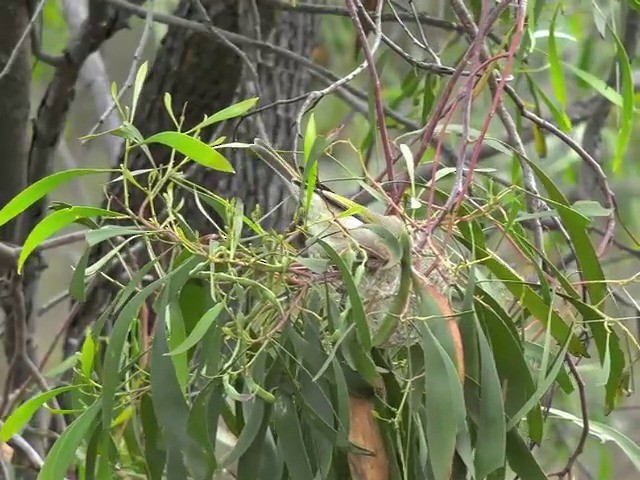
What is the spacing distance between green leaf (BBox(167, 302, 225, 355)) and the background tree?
0.16 ft

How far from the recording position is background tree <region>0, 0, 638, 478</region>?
0.57m

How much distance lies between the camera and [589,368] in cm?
93

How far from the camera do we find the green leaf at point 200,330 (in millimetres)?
496

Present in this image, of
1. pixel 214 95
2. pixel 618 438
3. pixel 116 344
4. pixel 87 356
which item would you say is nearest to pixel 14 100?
pixel 214 95

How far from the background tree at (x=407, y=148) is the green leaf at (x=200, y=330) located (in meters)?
0.05

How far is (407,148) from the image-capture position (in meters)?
0.58

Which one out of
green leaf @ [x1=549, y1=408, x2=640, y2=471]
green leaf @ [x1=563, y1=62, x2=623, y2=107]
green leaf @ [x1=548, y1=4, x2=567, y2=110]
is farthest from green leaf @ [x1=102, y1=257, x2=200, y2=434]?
green leaf @ [x1=563, y1=62, x2=623, y2=107]

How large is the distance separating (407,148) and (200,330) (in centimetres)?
17

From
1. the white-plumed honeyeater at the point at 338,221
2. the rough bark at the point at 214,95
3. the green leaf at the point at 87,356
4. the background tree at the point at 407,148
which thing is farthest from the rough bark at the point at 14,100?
the white-plumed honeyeater at the point at 338,221

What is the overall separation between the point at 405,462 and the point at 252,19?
2.27 ft

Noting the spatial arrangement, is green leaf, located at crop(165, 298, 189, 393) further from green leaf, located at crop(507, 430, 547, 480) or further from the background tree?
green leaf, located at crop(507, 430, 547, 480)

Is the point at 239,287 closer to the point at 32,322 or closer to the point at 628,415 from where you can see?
the point at 32,322

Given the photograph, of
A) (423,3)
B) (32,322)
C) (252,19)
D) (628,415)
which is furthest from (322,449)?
(628,415)

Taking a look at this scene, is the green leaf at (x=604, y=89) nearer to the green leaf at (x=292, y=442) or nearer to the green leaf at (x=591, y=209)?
the green leaf at (x=591, y=209)
